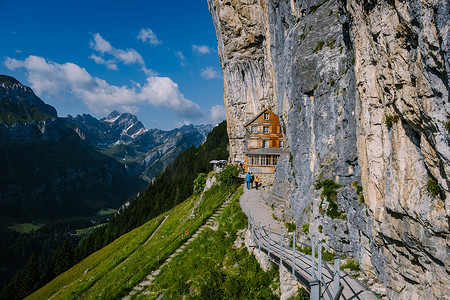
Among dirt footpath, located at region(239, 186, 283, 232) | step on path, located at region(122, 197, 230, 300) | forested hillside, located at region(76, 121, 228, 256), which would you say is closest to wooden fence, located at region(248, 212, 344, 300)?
dirt footpath, located at region(239, 186, 283, 232)

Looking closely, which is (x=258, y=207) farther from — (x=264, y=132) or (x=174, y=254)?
(x=264, y=132)

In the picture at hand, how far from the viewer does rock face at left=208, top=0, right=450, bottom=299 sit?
727cm

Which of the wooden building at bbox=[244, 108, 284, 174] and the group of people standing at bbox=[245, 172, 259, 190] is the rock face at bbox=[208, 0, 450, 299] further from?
the wooden building at bbox=[244, 108, 284, 174]

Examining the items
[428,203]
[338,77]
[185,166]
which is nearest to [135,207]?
[185,166]

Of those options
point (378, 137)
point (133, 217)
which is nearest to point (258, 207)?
point (378, 137)

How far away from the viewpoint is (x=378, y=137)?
1101 cm

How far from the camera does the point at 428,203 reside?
7922 millimetres

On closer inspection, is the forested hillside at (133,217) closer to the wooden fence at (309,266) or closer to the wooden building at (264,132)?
the wooden building at (264,132)

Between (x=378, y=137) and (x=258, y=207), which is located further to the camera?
(x=258, y=207)

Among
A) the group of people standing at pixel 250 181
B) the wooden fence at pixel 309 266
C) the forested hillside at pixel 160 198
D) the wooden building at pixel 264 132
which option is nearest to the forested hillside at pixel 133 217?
the forested hillside at pixel 160 198

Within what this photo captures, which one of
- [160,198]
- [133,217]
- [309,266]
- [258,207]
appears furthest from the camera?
[160,198]

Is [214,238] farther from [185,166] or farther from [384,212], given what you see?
[185,166]

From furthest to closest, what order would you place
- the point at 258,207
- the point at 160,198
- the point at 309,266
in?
the point at 160,198 → the point at 258,207 → the point at 309,266

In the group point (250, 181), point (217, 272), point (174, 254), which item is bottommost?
point (174, 254)
